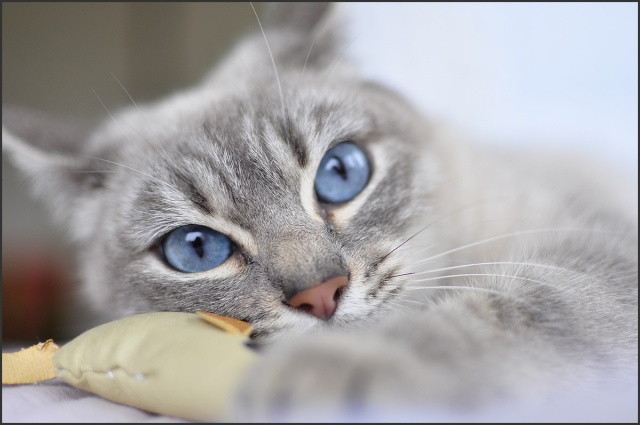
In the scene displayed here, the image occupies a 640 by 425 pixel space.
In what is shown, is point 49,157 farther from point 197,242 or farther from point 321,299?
point 321,299

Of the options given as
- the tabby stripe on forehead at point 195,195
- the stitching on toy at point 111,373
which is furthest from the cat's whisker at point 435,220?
the stitching on toy at point 111,373

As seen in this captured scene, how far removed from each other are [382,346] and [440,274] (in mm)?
711

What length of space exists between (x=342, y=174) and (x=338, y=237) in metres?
0.23

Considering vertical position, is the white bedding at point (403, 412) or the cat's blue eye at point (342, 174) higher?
the cat's blue eye at point (342, 174)

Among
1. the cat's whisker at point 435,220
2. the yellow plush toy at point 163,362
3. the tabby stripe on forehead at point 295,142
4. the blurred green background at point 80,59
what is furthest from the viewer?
the blurred green background at point 80,59

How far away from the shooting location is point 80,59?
507 cm

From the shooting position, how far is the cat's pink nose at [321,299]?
114 centimetres

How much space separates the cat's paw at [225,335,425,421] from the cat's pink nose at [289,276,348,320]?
34 centimetres

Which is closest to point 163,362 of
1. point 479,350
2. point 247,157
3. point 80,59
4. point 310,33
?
point 479,350

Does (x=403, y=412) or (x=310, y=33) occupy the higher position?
(x=310, y=33)

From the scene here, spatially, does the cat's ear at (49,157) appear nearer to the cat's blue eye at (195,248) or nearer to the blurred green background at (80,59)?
the cat's blue eye at (195,248)

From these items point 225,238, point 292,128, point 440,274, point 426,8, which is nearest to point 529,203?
point 440,274

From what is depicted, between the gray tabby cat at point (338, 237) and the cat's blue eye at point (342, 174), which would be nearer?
the gray tabby cat at point (338, 237)

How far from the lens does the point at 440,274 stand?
1.49 meters
